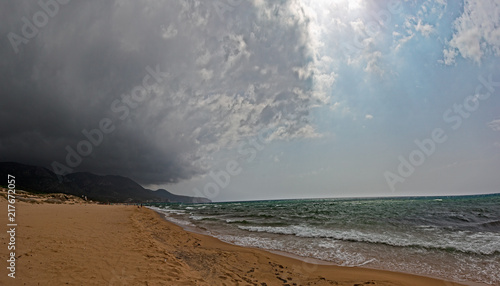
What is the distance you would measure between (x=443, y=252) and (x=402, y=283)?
20.0ft

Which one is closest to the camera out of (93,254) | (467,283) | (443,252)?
(93,254)

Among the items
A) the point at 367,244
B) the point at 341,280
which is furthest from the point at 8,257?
the point at 367,244

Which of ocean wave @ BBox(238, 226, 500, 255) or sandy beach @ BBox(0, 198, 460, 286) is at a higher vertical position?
sandy beach @ BBox(0, 198, 460, 286)

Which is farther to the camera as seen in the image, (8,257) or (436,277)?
(436,277)

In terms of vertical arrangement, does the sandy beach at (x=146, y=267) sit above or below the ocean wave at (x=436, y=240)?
above

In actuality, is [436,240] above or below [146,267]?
below

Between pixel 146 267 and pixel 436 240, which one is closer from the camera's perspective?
pixel 146 267

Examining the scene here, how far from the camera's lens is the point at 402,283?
783cm

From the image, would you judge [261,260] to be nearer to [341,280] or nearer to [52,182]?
[341,280]

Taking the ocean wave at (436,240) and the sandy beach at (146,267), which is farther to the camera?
the ocean wave at (436,240)

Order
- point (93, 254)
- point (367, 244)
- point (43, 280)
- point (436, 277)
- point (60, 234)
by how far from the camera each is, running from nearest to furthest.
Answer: point (43, 280) < point (93, 254) < point (436, 277) < point (60, 234) < point (367, 244)

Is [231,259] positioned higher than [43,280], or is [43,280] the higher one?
[43,280]

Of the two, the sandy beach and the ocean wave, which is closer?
the sandy beach

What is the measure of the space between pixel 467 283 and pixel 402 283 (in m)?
2.53
